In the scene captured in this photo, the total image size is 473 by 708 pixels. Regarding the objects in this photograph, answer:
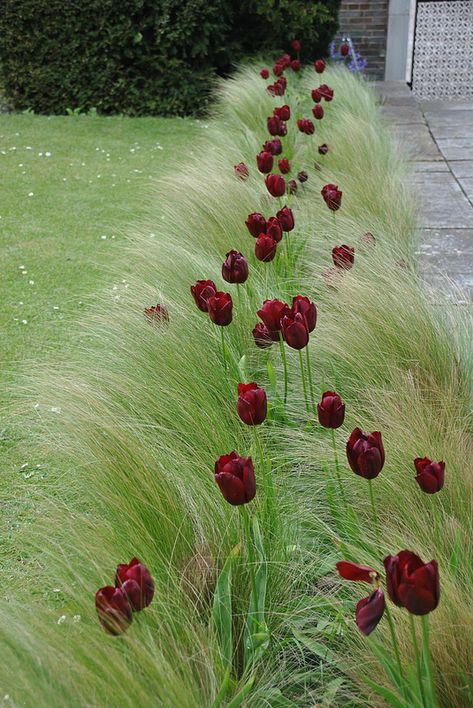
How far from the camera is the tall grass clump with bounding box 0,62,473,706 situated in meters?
1.51

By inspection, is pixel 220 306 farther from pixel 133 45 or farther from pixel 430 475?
pixel 133 45

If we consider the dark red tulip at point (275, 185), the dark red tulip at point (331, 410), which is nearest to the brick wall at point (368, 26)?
the dark red tulip at point (275, 185)

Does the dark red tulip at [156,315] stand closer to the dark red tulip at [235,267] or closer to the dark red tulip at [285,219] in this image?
the dark red tulip at [235,267]

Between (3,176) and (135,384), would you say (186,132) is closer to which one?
(3,176)

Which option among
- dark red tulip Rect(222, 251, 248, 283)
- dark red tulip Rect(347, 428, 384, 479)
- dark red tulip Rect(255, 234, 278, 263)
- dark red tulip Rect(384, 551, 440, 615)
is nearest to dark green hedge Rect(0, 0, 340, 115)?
dark red tulip Rect(255, 234, 278, 263)

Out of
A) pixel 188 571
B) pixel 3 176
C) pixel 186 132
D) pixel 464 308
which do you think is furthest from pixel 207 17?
pixel 188 571

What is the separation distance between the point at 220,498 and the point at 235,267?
68 centimetres

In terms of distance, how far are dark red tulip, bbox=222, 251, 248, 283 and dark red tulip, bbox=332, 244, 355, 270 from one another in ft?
1.55

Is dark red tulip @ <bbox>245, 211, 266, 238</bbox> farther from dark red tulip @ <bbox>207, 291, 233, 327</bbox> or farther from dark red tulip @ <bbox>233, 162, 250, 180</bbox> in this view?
dark red tulip @ <bbox>233, 162, 250, 180</bbox>

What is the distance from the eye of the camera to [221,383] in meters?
2.57

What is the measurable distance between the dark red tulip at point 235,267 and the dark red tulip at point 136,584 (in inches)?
48.4

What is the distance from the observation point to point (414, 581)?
1108mm

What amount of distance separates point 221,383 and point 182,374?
12 centimetres

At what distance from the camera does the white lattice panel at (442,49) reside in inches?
422
